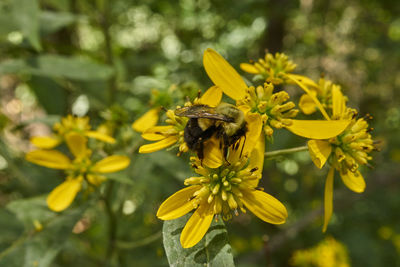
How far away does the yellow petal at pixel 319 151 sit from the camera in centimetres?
93

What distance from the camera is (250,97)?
107 centimetres

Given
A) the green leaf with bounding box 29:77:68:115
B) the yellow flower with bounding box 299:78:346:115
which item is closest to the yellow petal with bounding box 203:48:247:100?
the yellow flower with bounding box 299:78:346:115

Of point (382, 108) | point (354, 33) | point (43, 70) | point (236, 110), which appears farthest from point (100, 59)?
point (382, 108)

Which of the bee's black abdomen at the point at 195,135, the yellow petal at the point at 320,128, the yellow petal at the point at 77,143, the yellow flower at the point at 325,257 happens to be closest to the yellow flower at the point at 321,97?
the yellow petal at the point at 320,128

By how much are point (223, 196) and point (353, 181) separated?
0.43 m

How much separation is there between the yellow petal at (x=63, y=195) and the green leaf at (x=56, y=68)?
1.65ft

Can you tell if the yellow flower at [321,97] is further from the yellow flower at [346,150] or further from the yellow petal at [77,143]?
the yellow petal at [77,143]

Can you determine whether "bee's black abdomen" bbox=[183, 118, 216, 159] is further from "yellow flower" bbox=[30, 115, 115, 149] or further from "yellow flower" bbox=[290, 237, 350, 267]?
"yellow flower" bbox=[290, 237, 350, 267]

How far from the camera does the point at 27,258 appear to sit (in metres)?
1.22

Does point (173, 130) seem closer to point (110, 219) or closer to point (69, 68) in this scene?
point (110, 219)

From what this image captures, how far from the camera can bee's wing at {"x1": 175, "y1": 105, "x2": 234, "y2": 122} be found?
925mm

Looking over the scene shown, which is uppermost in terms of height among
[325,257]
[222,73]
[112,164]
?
[222,73]

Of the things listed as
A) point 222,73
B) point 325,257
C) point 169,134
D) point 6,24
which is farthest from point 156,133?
point 325,257

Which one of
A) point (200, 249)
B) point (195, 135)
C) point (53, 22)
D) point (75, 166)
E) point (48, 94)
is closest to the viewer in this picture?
point (200, 249)
